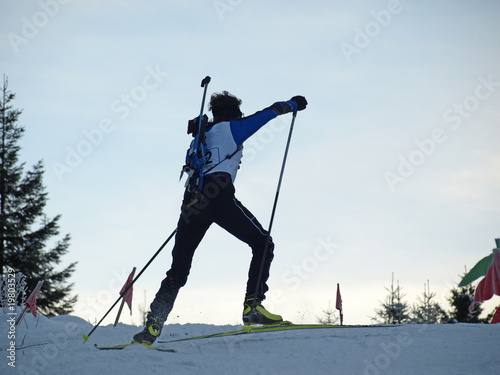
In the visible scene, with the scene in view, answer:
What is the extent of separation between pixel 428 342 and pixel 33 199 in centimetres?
1888

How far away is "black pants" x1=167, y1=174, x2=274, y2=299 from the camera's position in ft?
17.8

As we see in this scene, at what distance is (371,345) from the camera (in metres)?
4.62

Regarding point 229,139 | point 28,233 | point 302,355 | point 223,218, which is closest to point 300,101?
point 229,139

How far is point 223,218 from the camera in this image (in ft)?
18.0

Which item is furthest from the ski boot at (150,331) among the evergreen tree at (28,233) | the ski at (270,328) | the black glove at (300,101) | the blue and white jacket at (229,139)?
the evergreen tree at (28,233)

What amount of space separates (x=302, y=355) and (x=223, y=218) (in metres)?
1.68

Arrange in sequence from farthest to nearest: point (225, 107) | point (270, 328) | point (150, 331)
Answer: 1. point (225, 107)
2. point (270, 328)
3. point (150, 331)

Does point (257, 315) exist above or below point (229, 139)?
below

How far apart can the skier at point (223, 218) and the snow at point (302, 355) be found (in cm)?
52

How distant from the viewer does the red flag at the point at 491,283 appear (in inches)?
148

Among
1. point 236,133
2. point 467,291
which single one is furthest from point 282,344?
point 467,291

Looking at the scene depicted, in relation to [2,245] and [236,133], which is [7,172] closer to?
[2,245]

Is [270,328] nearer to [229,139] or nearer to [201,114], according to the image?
[229,139]

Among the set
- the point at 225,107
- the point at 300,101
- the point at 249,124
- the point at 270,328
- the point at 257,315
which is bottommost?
the point at 270,328
